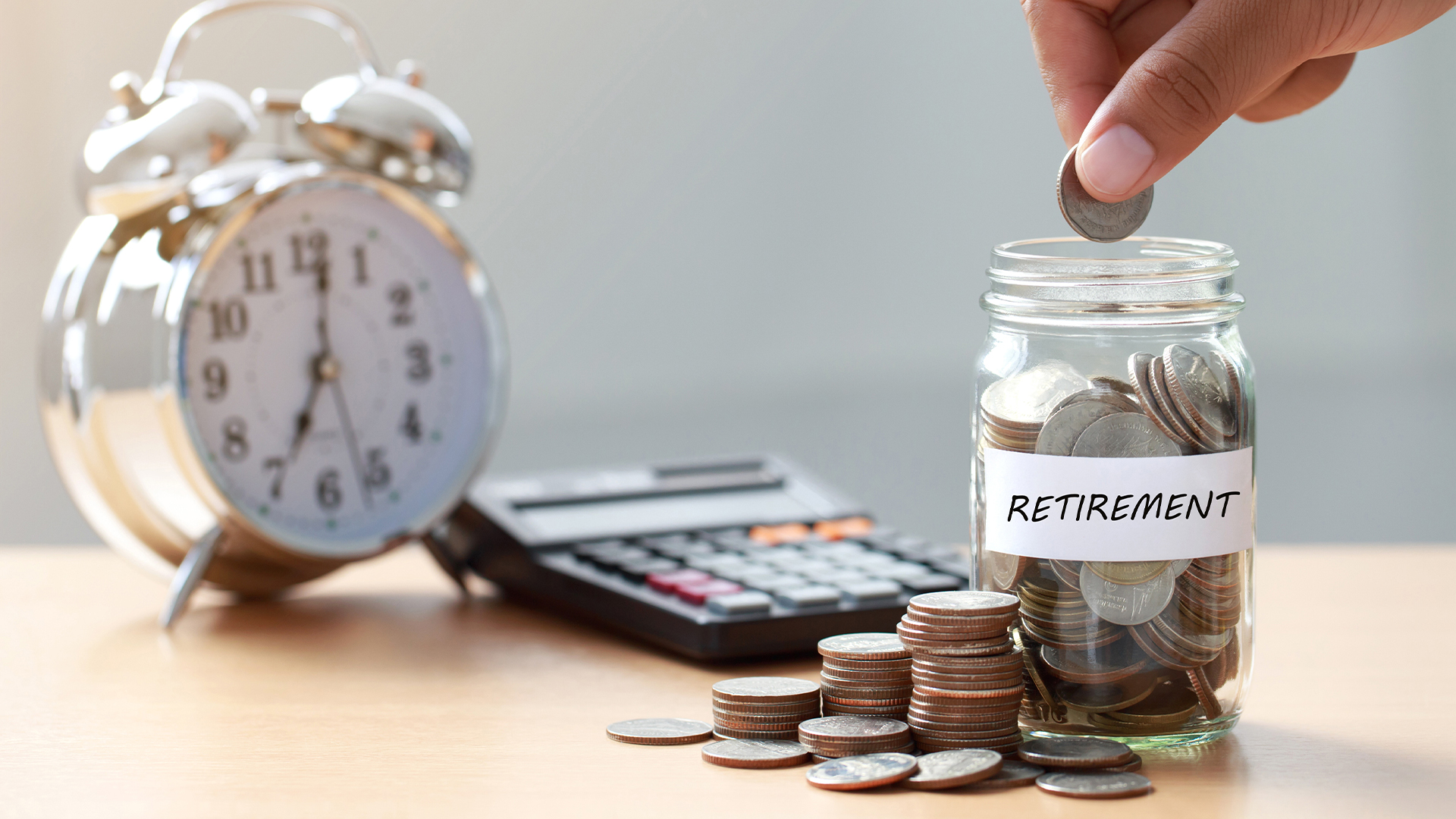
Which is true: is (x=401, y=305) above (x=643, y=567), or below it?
above

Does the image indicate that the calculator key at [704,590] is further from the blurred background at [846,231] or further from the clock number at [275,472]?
the blurred background at [846,231]

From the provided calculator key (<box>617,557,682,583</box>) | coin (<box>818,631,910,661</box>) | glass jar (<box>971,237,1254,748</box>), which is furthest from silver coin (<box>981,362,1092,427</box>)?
calculator key (<box>617,557,682,583</box>)

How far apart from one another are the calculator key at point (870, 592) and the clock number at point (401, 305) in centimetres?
45

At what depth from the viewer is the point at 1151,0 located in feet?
2.97

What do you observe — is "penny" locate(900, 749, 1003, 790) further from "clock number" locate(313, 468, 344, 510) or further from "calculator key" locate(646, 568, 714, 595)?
"clock number" locate(313, 468, 344, 510)

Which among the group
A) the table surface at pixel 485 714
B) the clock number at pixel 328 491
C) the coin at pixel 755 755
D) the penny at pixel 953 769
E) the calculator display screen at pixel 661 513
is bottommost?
the table surface at pixel 485 714

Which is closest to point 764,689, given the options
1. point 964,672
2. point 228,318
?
point 964,672

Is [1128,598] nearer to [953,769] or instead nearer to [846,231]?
[953,769]

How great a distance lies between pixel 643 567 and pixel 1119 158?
1.57 feet

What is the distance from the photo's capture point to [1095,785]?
0.62 m

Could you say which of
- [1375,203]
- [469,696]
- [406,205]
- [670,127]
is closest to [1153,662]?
[469,696]

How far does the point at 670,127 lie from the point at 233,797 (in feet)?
7.84

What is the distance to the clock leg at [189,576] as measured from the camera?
1034mm

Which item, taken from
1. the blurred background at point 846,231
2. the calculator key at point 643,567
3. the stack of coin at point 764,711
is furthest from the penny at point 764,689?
the blurred background at point 846,231
